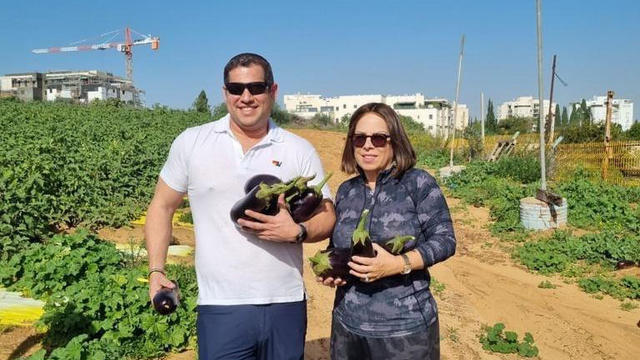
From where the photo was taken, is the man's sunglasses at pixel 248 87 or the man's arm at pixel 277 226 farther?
the man's sunglasses at pixel 248 87

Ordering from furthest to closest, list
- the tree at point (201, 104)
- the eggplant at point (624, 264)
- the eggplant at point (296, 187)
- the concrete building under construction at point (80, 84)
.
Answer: the concrete building under construction at point (80, 84) → the tree at point (201, 104) → the eggplant at point (624, 264) → the eggplant at point (296, 187)

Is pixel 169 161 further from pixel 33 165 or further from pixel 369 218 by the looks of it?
pixel 33 165

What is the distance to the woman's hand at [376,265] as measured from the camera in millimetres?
2008

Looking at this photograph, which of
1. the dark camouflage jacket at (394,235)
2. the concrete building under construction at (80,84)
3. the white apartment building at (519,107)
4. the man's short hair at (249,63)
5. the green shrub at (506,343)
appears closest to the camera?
the dark camouflage jacket at (394,235)

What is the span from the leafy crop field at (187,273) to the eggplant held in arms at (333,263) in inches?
64.4

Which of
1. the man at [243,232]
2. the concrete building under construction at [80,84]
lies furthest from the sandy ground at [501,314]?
the concrete building under construction at [80,84]

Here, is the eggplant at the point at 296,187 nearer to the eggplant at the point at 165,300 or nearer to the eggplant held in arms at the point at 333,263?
the eggplant held in arms at the point at 333,263

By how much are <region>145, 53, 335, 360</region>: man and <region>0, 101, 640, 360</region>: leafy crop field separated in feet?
3.99

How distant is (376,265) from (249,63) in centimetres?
101

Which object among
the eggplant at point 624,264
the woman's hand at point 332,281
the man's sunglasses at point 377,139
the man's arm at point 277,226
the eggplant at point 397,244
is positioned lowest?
the eggplant at point 624,264

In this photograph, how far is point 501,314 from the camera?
535cm

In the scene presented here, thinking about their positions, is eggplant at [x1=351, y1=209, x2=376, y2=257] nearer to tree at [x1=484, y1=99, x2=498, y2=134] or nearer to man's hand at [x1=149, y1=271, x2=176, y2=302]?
man's hand at [x1=149, y1=271, x2=176, y2=302]

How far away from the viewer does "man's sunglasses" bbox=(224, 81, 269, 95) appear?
221 centimetres

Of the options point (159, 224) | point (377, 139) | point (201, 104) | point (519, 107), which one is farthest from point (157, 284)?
point (519, 107)
